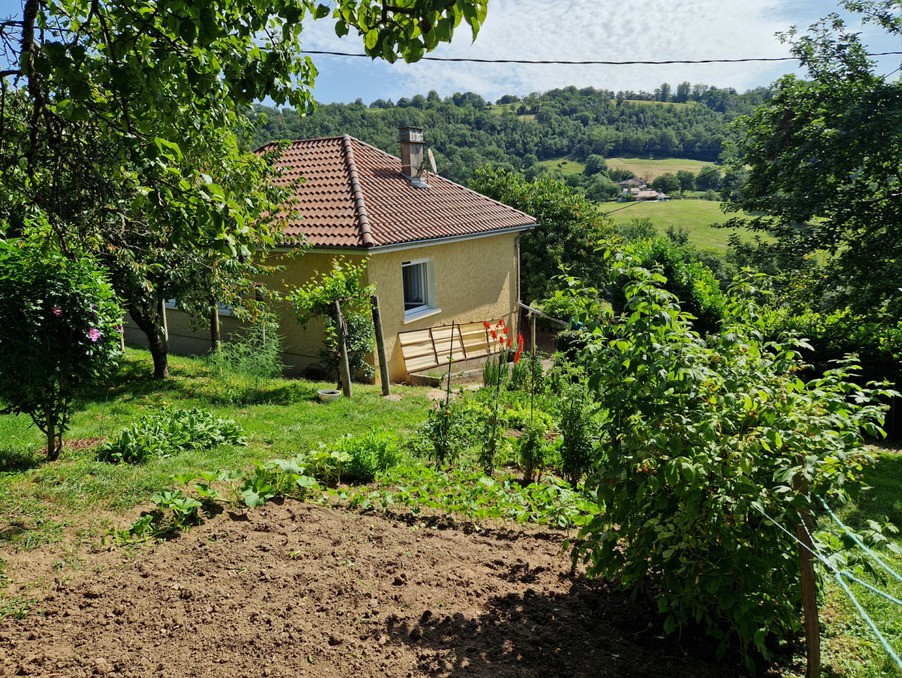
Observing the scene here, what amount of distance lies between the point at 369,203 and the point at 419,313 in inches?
116

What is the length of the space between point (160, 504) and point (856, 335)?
12225 mm

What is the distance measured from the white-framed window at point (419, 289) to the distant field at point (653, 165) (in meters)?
55.8

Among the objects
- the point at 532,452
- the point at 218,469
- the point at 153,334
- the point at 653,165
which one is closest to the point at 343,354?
the point at 153,334

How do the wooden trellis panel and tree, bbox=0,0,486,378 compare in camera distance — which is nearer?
tree, bbox=0,0,486,378

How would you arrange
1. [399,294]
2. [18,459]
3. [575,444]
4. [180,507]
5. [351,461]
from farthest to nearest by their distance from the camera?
1. [399,294]
2. [575,444]
3. [18,459]
4. [351,461]
5. [180,507]

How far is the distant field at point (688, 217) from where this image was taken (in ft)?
180

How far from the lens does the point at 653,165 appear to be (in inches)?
2783

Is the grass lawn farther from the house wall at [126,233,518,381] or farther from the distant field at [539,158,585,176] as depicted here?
the distant field at [539,158,585,176]

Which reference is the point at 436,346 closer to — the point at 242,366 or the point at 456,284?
the point at 456,284

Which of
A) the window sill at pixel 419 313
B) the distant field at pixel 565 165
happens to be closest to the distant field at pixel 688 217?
the distant field at pixel 565 165

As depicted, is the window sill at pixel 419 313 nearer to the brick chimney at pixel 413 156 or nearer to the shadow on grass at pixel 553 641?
the brick chimney at pixel 413 156

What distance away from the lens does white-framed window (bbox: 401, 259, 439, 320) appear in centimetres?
1509

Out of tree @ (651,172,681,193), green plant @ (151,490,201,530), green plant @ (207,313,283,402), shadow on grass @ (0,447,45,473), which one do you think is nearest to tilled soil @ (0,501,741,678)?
green plant @ (151,490,201,530)

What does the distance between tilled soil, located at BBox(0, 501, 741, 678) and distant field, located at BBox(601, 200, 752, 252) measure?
164 ft
